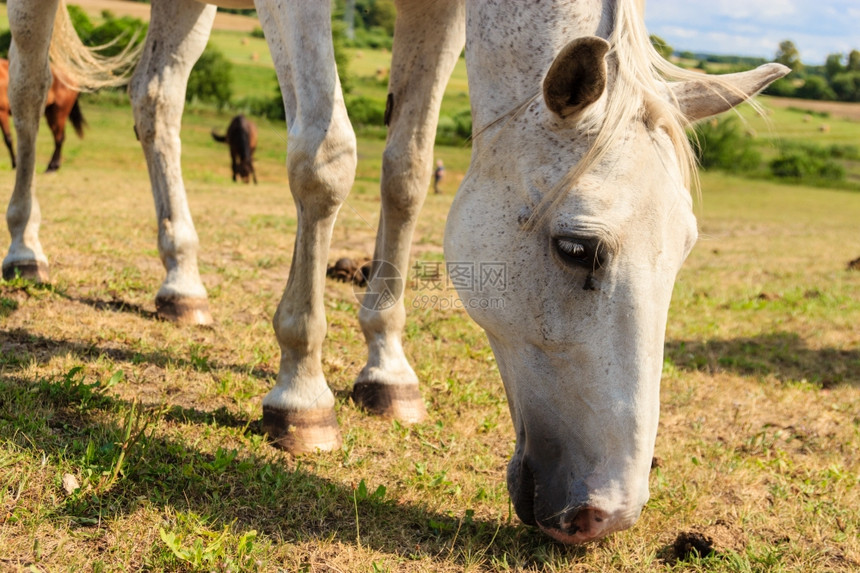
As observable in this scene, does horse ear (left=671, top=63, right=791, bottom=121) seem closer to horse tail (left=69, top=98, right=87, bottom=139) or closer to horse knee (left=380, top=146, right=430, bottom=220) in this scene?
horse knee (left=380, top=146, right=430, bottom=220)

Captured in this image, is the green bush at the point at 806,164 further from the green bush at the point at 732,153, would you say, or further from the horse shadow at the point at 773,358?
the horse shadow at the point at 773,358

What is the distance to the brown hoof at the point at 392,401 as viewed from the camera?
2.99 metres

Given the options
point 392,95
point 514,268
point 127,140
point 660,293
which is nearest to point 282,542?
point 514,268

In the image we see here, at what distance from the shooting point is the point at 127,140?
901 inches

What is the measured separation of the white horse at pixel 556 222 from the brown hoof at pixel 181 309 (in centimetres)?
136

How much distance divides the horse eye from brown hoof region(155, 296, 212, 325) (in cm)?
252

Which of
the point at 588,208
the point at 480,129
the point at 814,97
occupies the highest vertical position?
the point at 814,97

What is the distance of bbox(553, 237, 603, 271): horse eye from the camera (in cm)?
178

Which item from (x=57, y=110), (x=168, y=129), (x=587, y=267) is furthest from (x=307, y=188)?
(x=57, y=110)

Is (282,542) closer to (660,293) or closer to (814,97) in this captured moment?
(660,293)

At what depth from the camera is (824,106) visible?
65.2m

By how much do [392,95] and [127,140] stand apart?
22291mm

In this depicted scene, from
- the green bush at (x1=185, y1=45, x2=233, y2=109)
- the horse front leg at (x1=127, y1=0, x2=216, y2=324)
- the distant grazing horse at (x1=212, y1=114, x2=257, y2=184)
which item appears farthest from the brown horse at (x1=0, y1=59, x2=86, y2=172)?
the green bush at (x1=185, y1=45, x2=233, y2=109)

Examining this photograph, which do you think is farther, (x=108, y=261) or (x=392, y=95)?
(x=108, y=261)
